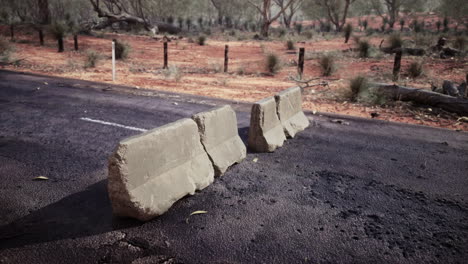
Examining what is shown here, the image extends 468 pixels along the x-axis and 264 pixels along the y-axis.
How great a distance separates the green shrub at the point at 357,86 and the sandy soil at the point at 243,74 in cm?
29

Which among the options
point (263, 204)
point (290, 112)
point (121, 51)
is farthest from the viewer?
point (121, 51)

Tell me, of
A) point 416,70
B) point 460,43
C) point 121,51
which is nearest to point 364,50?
point 460,43

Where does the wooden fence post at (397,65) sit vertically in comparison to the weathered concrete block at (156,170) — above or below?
above

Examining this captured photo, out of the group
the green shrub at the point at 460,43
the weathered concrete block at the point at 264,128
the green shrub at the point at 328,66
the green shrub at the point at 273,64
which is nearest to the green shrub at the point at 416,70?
the green shrub at the point at 328,66

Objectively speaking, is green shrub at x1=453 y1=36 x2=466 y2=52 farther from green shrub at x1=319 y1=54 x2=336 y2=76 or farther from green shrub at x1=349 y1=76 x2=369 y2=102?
green shrub at x1=349 y1=76 x2=369 y2=102

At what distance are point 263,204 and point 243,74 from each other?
12.9m

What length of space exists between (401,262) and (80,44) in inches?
1051

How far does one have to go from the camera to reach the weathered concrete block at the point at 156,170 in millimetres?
3480

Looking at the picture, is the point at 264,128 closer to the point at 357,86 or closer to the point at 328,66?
the point at 357,86

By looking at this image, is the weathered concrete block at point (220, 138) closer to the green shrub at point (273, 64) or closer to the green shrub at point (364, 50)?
the green shrub at point (273, 64)

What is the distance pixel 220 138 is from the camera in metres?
5.05

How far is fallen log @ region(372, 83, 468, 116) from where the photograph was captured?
918 centimetres

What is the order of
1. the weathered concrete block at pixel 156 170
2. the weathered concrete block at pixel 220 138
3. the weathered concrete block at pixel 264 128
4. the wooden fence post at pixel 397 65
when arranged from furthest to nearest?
the wooden fence post at pixel 397 65, the weathered concrete block at pixel 264 128, the weathered concrete block at pixel 220 138, the weathered concrete block at pixel 156 170

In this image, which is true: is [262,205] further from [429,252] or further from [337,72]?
[337,72]
